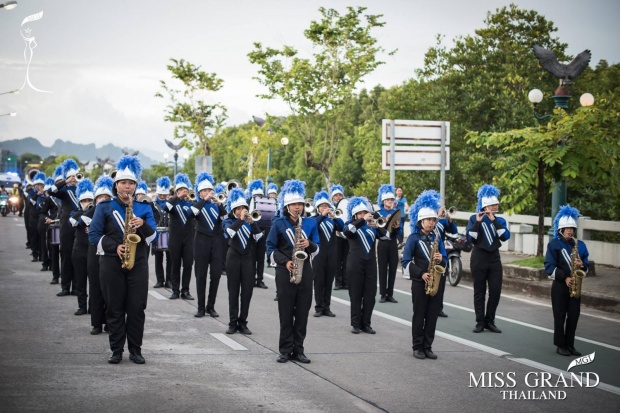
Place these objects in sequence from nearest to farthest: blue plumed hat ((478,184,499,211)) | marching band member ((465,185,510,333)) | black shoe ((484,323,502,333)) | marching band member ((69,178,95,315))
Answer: black shoe ((484,323,502,333)) → marching band member ((465,185,510,333)) → blue plumed hat ((478,184,499,211)) → marching band member ((69,178,95,315))

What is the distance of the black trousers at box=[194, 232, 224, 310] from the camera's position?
46.7 feet

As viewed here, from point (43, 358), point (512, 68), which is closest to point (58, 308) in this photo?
point (43, 358)

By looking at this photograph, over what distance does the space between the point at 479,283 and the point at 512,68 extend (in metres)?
18.7

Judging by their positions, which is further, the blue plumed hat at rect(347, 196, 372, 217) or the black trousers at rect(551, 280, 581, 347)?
the blue plumed hat at rect(347, 196, 372, 217)

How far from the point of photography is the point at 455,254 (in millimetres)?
19141

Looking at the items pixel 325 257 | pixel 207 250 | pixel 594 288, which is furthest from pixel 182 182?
pixel 594 288

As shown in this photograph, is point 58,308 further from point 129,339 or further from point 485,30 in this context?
point 485,30

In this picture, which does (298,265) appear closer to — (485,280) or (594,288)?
(485,280)

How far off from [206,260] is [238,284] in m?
2.13

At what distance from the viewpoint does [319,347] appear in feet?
38.1

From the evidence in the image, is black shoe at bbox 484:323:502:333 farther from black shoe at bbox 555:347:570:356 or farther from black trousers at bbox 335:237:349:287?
black trousers at bbox 335:237:349:287

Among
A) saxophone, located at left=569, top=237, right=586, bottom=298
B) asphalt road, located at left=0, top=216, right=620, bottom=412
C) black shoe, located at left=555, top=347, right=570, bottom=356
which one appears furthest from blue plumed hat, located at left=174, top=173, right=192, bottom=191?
black shoe, located at left=555, top=347, right=570, bottom=356

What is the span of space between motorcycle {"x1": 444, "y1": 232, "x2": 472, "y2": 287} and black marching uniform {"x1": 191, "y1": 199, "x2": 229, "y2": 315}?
598cm

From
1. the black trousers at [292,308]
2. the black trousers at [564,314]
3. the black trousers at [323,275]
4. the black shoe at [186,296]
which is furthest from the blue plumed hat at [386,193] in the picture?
the black trousers at [292,308]
